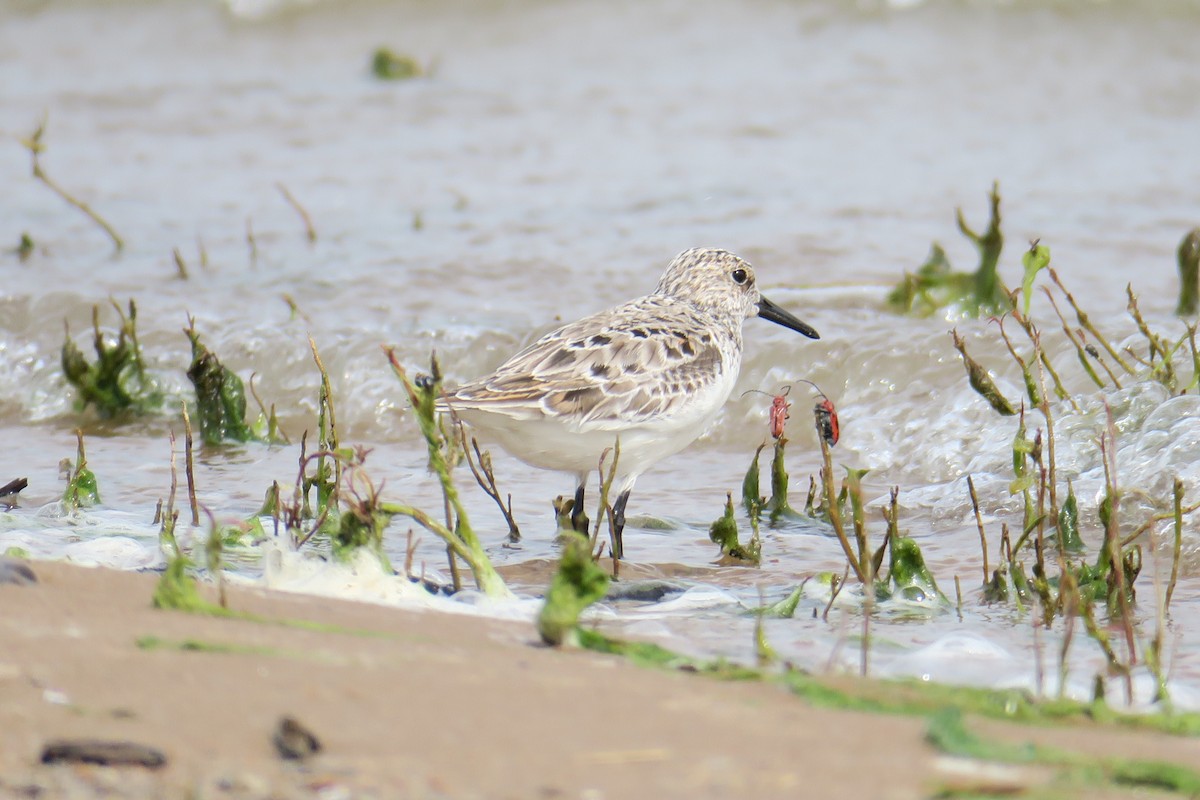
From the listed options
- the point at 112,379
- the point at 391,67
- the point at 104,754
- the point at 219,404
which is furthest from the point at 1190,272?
the point at 391,67

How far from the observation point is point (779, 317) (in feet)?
22.5

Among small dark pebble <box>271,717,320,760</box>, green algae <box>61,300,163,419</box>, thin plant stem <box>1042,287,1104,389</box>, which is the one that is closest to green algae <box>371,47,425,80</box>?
green algae <box>61,300,163,419</box>

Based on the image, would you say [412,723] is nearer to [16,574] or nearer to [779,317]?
[16,574]

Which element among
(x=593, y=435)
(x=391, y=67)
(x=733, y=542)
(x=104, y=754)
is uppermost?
(x=391, y=67)

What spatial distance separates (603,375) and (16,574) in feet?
7.39

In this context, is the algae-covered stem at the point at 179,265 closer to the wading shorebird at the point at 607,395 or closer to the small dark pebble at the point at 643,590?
the wading shorebird at the point at 607,395

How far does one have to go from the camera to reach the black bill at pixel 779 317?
6.81m

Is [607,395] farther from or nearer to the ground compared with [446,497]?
farther from the ground

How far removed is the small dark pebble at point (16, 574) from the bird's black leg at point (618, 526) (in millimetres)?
1980

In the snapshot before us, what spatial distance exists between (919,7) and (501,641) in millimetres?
11568

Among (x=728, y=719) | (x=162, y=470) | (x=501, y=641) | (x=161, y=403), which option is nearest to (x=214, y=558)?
(x=501, y=641)

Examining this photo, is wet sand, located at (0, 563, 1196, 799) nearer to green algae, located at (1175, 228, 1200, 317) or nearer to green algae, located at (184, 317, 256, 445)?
green algae, located at (184, 317, 256, 445)

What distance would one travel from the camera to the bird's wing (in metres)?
5.16

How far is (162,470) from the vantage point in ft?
21.2
